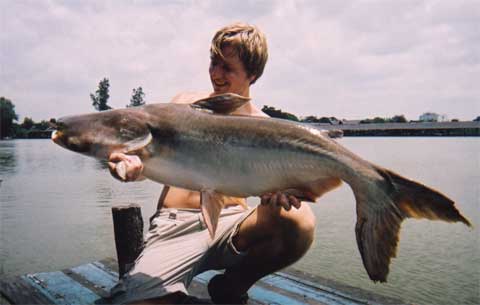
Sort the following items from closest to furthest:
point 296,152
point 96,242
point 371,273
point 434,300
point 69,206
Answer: point 371,273 < point 296,152 < point 434,300 < point 96,242 < point 69,206

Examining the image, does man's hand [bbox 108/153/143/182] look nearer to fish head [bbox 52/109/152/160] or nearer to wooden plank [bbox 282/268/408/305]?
fish head [bbox 52/109/152/160]

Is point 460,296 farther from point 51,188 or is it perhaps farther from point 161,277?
point 51,188

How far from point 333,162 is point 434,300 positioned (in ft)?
14.0

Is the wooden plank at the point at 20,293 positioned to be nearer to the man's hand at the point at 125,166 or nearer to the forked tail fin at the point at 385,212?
the man's hand at the point at 125,166

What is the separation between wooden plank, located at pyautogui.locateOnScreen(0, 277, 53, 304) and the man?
151cm

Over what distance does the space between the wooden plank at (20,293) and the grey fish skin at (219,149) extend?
2102 mm

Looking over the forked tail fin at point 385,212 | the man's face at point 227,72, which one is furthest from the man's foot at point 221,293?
the man's face at point 227,72

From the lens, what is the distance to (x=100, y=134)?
2.88 metres

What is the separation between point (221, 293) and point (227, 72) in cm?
183

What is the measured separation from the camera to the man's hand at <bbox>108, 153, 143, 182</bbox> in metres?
2.62

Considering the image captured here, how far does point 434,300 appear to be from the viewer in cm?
596

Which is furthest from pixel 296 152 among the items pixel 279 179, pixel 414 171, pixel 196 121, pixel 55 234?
pixel 414 171

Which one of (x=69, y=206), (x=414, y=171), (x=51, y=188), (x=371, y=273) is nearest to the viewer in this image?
(x=371, y=273)

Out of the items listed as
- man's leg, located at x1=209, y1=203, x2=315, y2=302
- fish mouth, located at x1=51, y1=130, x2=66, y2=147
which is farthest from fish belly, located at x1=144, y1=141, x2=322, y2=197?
fish mouth, located at x1=51, y1=130, x2=66, y2=147
